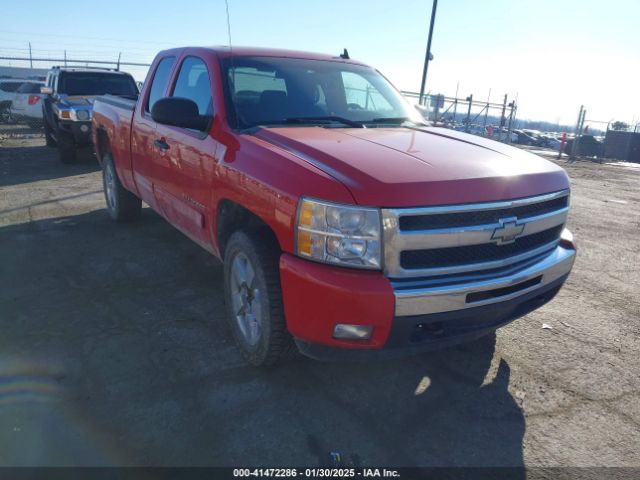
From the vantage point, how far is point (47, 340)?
3.26 m

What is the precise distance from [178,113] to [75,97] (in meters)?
8.71

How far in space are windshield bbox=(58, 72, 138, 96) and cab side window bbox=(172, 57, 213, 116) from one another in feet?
24.1

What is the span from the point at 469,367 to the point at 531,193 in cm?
121

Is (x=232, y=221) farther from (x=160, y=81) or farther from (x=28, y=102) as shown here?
(x=28, y=102)

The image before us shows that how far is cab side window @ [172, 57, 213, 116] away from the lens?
354 centimetres

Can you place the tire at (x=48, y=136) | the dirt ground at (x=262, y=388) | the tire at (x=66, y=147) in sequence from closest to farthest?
the dirt ground at (x=262, y=388), the tire at (x=66, y=147), the tire at (x=48, y=136)

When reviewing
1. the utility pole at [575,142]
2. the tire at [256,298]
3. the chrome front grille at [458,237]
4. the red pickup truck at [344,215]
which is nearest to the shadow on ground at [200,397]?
the tire at [256,298]

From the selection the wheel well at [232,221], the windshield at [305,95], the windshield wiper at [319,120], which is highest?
the windshield at [305,95]

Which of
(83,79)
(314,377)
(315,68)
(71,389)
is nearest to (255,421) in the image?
(314,377)

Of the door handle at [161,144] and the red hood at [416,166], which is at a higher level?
the red hood at [416,166]

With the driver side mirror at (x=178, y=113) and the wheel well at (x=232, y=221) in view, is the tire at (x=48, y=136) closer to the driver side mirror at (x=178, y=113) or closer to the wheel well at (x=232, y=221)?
the driver side mirror at (x=178, y=113)

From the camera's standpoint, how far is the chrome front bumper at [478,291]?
7.48 ft

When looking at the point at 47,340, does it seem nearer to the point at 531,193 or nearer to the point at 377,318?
the point at 377,318

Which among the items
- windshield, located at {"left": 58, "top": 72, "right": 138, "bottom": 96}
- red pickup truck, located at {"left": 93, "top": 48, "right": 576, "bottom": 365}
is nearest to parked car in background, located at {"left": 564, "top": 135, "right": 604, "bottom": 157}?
windshield, located at {"left": 58, "top": 72, "right": 138, "bottom": 96}
